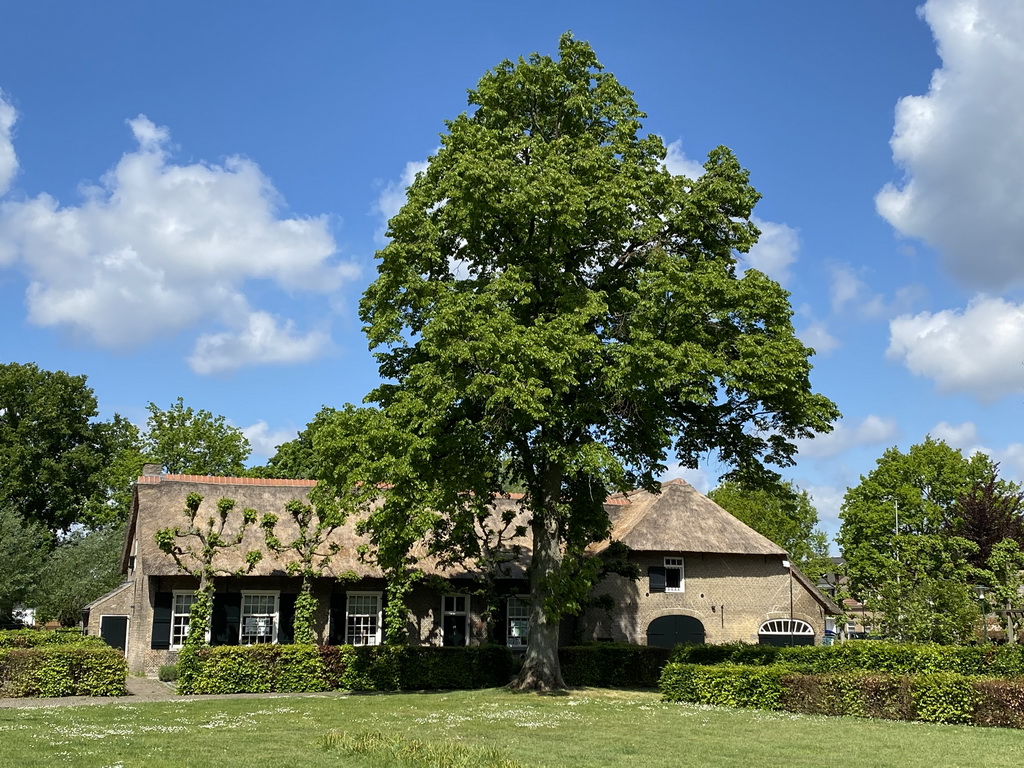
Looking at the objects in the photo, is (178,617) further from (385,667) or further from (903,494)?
(903,494)

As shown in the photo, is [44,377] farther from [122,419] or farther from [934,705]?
[934,705]

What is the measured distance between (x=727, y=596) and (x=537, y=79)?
21.3m

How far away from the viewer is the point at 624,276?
81.4ft

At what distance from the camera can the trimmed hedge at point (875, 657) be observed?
68.2ft

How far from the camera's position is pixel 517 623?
33844mm

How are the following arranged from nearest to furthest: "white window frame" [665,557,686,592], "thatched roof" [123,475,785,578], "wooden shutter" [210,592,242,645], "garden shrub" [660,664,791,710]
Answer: "garden shrub" [660,664,791,710] < "wooden shutter" [210,592,242,645] < "thatched roof" [123,475,785,578] < "white window frame" [665,557,686,592]

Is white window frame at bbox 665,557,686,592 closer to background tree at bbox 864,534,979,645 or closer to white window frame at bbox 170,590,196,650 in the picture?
background tree at bbox 864,534,979,645

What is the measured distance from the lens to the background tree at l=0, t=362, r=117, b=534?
5369cm

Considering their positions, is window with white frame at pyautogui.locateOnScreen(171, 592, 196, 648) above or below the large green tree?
below

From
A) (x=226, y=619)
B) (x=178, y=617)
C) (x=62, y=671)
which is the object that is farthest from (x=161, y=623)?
(x=62, y=671)

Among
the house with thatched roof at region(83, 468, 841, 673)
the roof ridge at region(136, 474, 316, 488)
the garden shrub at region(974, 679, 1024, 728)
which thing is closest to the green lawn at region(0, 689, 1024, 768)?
the garden shrub at region(974, 679, 1024, 728)

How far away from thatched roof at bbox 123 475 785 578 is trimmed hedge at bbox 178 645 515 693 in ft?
11.0

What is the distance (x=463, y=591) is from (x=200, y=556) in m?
8.78

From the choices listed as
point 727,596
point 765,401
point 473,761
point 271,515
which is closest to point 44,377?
point 271,515
